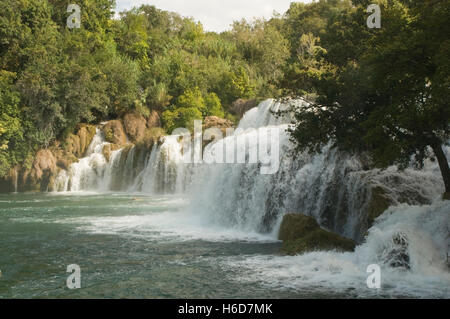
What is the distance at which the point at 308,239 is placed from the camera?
966 centimetres

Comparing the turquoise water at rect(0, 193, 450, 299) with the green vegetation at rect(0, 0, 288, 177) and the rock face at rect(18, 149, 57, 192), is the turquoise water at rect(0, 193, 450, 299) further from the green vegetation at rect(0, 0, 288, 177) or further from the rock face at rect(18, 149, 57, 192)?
the green vegetation at rect(0, 0, 288, 177)

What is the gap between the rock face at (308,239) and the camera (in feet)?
30.8

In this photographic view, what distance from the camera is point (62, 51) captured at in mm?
31922

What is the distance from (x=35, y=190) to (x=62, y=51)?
1079cm

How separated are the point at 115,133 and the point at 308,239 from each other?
2461 centimetres

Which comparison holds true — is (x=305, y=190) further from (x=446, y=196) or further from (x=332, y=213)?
(x=446, y=196)

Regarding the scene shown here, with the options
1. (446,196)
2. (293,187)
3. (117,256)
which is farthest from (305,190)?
(117,256)

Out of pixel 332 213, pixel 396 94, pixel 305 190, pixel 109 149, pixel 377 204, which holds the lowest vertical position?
pixel 332 213

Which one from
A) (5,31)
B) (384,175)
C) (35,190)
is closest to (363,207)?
(384,175)

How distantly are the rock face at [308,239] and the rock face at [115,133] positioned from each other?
23.0m

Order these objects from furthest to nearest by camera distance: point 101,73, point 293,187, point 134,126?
point 134,126
point 101,73
point 293,187
